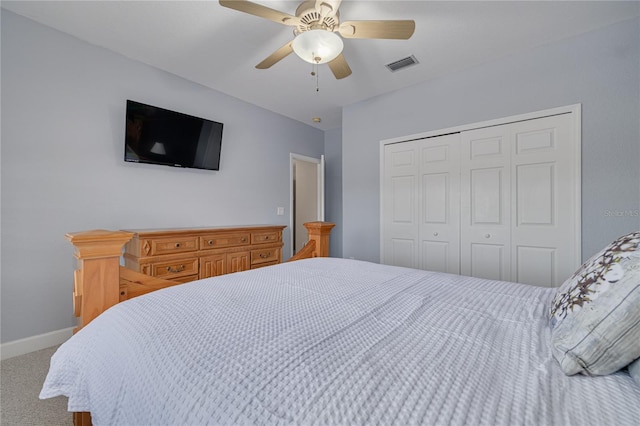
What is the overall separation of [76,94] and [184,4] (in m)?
1.28

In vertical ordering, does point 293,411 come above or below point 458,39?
below

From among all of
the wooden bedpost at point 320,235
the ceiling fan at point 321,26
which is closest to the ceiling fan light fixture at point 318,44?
the ceiling fan at point 321,26

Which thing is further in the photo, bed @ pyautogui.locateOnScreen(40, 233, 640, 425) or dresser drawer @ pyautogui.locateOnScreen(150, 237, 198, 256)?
dresser drawer @ pyautogui.locateOnScreen(150, 237, 198, 256)

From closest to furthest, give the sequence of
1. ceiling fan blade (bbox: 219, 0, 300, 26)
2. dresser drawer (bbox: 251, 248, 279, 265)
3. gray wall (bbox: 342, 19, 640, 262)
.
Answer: ceiling fan blade (bbox: 219, 0, 300, 26) < gray wall (bbox: 342, 19, 640, 262) < dresser drawer (bbox: 251, 248, 279, 265)

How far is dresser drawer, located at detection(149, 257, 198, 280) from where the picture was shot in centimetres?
233

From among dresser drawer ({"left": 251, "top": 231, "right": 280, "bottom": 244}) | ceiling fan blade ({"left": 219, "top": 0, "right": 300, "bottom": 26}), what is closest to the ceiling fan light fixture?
ceiling fan blade ({"left": 219, "top": 0, "right": 300, "bottom": 26})

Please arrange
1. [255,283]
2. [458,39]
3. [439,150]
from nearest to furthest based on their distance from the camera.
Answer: [255,283]
[458,39]
[439,150]

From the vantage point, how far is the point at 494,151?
106 inches

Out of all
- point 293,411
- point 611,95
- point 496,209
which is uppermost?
point 611,95

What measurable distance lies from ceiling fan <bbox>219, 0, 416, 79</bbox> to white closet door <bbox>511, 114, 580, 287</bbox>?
169cm

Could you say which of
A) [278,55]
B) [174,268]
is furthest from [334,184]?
[174,268]

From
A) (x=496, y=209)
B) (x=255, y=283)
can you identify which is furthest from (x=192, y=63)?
(x=496, y=209)

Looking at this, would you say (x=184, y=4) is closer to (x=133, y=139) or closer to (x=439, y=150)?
(x=133, y=139)

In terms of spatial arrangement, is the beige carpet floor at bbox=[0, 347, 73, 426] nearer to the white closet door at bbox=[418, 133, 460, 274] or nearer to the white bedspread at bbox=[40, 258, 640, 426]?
the white bedspread at bbox=[40, 258, 640, 426]
